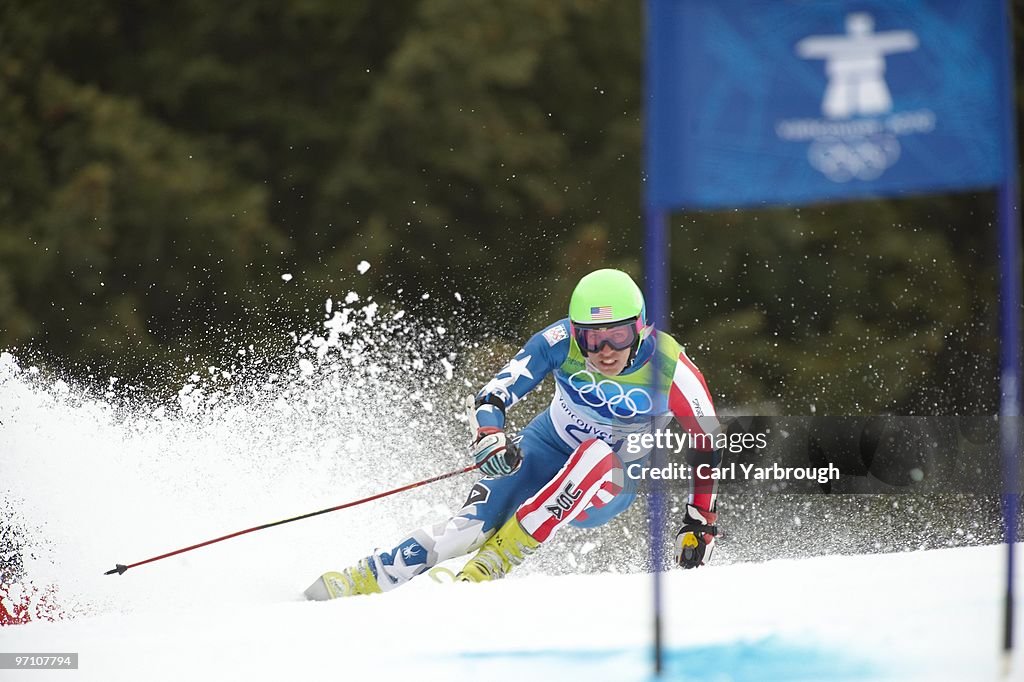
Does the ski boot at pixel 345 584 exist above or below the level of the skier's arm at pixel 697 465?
below

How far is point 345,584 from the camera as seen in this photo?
16.7 ft

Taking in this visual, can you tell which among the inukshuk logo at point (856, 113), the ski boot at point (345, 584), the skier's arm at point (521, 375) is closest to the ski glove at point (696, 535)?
the skier's arm at point (521, 375)

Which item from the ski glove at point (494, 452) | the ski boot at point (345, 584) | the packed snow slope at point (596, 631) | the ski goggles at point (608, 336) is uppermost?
the ski goggles at point (608, 336)

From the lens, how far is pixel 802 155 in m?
3.73

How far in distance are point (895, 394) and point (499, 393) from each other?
22.6ft

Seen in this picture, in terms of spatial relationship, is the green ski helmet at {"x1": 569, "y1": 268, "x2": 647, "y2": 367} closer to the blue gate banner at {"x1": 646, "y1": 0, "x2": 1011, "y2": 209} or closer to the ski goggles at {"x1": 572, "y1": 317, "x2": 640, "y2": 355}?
the ski goggles at {"x1": 572, "y1": 317, "x2": 640, "y2": 355}

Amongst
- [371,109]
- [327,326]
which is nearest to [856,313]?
[371,109]

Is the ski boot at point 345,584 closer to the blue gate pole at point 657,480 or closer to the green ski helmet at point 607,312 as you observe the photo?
the green ski helmet at point 607,312

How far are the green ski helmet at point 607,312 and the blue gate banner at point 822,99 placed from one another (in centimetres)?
122

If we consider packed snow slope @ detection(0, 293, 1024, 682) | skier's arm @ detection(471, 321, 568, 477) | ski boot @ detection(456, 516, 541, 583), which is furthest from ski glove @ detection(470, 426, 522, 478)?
packed snow slope @ detection(0, 293, 1024, 682)

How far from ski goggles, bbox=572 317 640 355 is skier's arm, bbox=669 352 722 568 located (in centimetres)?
26

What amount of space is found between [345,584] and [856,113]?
2.72 metres

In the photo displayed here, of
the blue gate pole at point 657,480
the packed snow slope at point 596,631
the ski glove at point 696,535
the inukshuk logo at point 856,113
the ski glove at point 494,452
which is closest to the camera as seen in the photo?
the inukshuk logo at point 856,113

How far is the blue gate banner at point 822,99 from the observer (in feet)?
12.1
